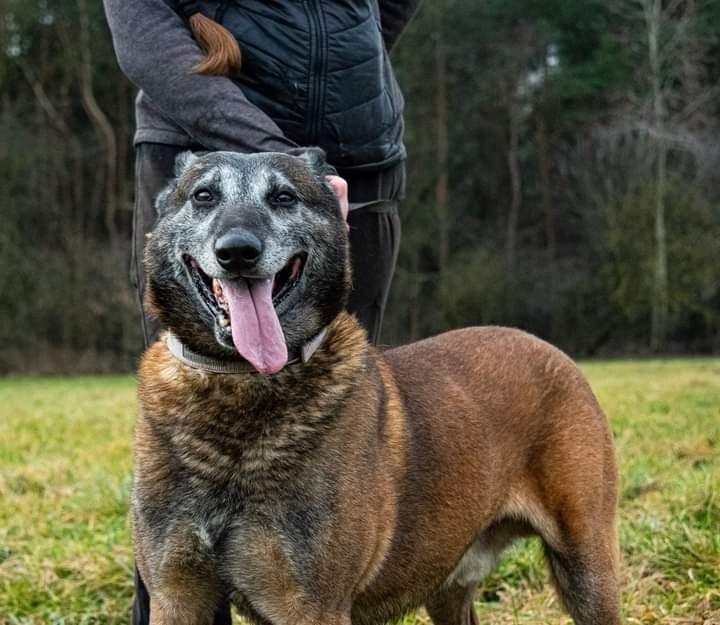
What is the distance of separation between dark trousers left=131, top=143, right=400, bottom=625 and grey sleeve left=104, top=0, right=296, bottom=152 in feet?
0.73

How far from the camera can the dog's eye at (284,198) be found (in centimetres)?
294

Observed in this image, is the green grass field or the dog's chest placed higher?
the dog's chest

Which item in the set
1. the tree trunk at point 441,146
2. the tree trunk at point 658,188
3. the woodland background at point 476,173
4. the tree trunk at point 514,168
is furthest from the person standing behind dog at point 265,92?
the tree trunk at point 514,168

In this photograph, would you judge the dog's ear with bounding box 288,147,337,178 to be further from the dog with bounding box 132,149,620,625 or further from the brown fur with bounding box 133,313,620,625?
the brown fur with bounding box 133,313,620,625

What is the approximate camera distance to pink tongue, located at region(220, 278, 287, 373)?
105 inches

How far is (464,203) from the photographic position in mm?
28750

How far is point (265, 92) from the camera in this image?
338 cm

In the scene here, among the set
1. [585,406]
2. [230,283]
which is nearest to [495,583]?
[585,406]

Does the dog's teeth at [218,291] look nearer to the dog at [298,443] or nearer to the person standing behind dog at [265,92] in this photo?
the dog at [298,443]

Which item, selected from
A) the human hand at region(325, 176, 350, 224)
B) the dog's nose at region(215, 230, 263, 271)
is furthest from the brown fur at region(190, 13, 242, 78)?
the dog's nose at region(215, 230, 263, 271)

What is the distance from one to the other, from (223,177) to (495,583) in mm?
2588

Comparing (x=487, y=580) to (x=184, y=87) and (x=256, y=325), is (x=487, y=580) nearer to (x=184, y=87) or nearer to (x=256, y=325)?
(x=256, y=325)

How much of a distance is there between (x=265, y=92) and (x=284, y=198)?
0.59 meters

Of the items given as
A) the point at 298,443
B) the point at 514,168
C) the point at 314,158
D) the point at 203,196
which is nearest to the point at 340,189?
the point at 314,158
